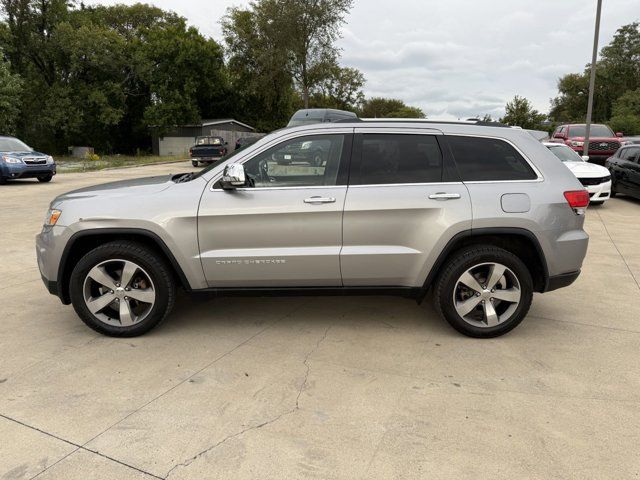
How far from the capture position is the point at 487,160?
4.09m

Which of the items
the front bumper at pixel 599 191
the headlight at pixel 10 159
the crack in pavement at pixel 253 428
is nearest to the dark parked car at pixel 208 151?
the headlight at pixel 10 159

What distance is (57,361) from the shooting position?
147 inches

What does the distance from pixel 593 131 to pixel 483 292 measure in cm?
1716

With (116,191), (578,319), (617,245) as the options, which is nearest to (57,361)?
(116,191)

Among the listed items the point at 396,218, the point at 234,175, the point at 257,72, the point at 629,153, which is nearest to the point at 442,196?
the point at 396,218

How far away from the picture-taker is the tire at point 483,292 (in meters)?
3.99

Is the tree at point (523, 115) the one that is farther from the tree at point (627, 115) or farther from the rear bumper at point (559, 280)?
the rear bumper at point (559, 280)

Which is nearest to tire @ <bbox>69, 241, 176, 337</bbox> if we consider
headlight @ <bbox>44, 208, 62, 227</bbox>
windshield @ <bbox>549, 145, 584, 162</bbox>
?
headlight @ <bbox>44, 208, 62, 227</bbox>

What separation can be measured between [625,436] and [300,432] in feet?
5.87

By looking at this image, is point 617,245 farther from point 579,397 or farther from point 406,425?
point 406,425

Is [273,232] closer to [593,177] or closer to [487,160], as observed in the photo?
[487,160]

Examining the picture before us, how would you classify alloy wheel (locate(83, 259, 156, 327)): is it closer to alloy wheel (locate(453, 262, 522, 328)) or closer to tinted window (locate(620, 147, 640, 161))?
alloy wheel (locate(453, 262, 522, 328))

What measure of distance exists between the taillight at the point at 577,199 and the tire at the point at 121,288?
10.5 ft

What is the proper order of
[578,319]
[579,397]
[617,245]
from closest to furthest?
1. [579,397]
2. [578,319]
3. [617,245]
